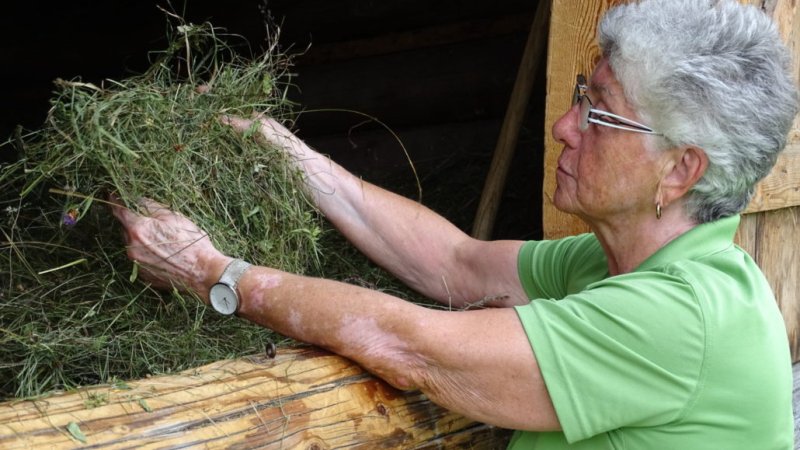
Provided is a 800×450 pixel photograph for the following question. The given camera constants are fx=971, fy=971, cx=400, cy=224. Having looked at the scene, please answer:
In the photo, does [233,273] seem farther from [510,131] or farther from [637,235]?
[510,131]

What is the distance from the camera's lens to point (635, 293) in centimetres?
185

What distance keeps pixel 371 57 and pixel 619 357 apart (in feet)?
11.0

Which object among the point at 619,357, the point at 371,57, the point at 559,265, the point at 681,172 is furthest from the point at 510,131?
the point at 619,357

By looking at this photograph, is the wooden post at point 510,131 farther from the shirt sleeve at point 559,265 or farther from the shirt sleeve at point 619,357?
the shirt sleeve at point 619,357

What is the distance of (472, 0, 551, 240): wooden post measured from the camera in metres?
3.61

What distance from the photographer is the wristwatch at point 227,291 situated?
203cm

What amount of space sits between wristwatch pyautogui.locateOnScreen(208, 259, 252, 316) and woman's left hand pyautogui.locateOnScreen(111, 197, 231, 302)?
2 centimetres

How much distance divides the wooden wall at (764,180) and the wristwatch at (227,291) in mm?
1003

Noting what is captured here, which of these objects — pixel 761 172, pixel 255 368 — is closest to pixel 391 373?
pixel 255 368

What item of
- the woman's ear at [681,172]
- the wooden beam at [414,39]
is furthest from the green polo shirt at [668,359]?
the wooden beam at [414,39]

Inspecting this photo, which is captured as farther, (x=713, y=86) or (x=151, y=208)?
(x=151, y=208)

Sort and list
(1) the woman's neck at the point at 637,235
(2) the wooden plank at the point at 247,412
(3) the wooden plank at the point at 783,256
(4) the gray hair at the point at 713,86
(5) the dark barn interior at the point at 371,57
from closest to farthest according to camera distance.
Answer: (2) the wooden plank at the point at 247,412
(4) the gray hair at the point at 713,86
(1) the woman's neck at the point at 637,235
(3) the wooden plank at the point at 783,256
(5) the dark barn interior at the point at 371,57

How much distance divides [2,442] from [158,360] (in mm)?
559

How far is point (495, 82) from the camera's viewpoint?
469 cm
